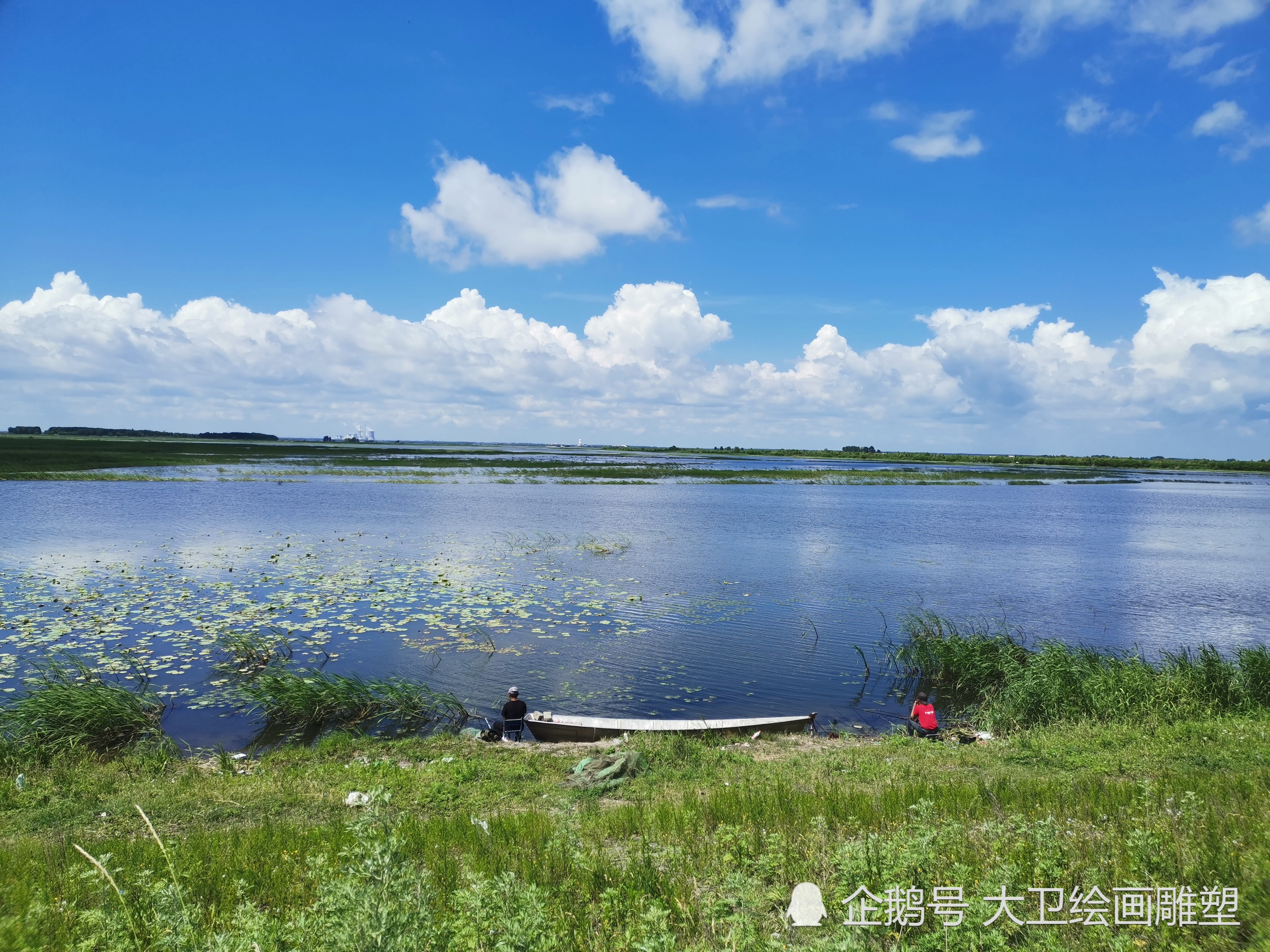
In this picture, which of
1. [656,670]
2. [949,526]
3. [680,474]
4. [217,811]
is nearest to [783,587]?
A: [656,670]

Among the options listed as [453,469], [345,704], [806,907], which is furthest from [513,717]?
[453,469]

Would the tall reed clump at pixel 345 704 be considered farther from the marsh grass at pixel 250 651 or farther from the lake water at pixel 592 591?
the marsh grass at pixel 250 651

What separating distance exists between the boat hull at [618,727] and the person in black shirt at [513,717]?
0.86ft

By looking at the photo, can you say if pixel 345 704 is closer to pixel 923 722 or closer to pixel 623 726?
pixel 623 726

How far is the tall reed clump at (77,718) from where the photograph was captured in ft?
48.4

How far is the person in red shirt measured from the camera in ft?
55.0

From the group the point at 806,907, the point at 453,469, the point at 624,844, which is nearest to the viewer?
the point at 806,907

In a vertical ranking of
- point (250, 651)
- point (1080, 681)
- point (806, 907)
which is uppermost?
point (806, 907)

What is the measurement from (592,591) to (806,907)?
78.3ft

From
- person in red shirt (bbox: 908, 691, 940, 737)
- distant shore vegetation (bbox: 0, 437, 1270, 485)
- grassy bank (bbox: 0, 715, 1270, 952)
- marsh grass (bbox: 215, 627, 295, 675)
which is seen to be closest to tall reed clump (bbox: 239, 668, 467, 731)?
marsh grass (bbox: 215, 627, 295, 675)

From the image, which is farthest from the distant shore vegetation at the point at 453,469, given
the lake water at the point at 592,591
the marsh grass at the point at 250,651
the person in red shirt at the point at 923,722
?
the person in red shirt at the point at 923,722

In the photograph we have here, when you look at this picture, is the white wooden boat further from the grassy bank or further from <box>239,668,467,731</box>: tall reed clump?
<box>239,668,467,731</box>: tall reed clump

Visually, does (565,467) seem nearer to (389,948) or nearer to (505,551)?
(505,551)

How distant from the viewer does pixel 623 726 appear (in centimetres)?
1622
